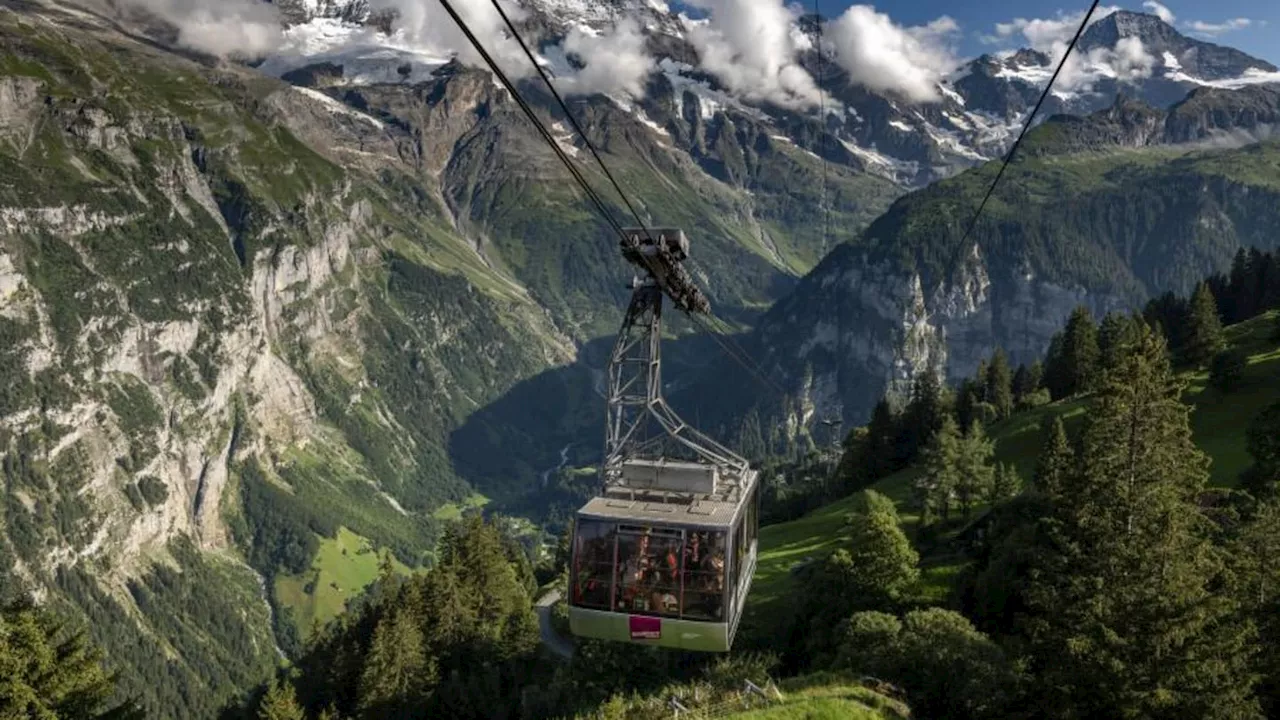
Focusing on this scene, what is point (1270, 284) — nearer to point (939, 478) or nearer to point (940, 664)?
point (939, 478)

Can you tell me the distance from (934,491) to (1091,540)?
119 ft

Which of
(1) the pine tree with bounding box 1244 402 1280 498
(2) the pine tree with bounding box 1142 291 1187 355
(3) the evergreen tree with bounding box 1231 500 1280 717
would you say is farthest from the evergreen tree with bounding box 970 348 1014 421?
(3) the evergreen tree with bounding box 1231 500 1280 717

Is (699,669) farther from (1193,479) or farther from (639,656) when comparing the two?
(1193,479)

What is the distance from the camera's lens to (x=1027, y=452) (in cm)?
8800

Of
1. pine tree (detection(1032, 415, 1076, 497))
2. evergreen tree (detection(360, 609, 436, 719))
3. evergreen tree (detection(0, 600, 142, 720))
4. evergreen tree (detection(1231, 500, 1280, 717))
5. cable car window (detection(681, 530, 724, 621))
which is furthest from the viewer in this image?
evergreen tree (detection(360, 609, 436, 719))

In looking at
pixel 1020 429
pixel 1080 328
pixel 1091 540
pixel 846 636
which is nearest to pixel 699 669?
pixel 846 636

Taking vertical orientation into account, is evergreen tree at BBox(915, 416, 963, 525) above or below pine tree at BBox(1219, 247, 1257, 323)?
below

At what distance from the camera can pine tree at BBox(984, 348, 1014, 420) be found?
375 ft

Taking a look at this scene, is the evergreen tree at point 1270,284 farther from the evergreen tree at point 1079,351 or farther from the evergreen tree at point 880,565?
the evergreen tree at point 880,565

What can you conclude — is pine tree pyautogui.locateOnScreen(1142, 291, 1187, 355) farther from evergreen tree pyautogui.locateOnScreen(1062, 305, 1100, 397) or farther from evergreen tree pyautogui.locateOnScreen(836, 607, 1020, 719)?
evergreen tree pyautogui.locateOnScreen(836, 607, 1020, 719)

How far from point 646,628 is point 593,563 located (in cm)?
273

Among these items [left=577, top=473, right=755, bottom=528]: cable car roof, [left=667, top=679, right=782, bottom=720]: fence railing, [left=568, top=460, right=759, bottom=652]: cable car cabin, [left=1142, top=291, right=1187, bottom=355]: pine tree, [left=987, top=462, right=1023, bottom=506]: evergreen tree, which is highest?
[left=1142, top=291, right=1187, bottom=355]: pine tree

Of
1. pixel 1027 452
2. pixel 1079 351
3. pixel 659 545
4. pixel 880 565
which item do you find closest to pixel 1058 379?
pixel 1079 351

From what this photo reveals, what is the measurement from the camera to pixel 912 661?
114ft
